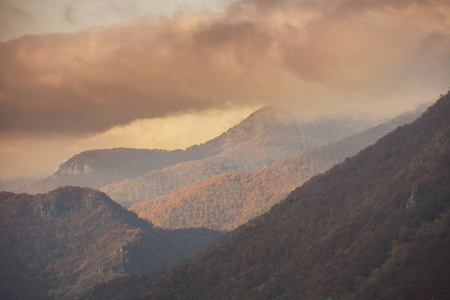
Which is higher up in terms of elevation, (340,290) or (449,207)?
(449,207)

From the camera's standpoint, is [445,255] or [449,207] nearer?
[445,255]

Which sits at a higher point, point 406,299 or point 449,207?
point 449,207

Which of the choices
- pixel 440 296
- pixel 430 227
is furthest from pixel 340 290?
pixel 440 296

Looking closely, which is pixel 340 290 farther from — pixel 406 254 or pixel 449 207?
pixel 449 207

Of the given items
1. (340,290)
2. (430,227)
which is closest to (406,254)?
(430,227)

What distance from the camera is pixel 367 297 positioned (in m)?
179

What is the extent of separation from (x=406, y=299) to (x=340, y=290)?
123 feet

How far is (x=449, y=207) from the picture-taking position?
198 meters

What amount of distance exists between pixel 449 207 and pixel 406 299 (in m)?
48.5

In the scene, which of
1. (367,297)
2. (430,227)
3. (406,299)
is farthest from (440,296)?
(430,227)

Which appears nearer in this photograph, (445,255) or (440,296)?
(440,296)

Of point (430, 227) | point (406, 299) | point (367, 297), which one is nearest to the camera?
point (406, 299)

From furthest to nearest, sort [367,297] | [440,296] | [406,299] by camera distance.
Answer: [367,297], [406,299], [440,296]

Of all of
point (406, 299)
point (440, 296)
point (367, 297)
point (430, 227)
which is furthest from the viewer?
point (430, 227)
